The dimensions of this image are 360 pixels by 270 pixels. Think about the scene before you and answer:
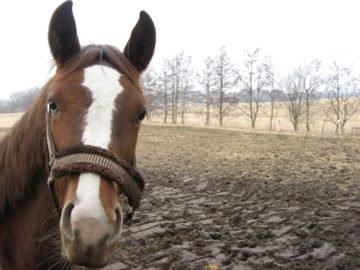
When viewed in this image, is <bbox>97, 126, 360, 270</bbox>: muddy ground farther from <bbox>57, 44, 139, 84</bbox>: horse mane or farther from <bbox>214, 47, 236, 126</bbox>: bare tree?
<bbox>214, 47, 236, 126</bbox>: bare tree

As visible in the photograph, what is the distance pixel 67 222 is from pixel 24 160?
1.11 metres

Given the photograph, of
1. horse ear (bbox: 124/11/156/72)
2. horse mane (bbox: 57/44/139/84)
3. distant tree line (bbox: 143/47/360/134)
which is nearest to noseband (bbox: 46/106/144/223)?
horse mane (bbox: 57/44/139/84)

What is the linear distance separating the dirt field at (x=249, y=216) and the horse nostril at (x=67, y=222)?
373cm

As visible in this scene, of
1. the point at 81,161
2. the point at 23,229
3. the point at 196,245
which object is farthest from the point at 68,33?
the point at 196,245

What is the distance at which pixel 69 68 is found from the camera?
262 cm

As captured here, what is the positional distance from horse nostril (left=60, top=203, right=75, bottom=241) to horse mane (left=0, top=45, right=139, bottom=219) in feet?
2.97

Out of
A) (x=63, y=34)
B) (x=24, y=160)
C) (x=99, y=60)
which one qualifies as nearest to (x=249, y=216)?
(x=24, y=160)

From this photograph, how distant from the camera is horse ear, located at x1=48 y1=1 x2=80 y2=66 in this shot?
2.64 meters

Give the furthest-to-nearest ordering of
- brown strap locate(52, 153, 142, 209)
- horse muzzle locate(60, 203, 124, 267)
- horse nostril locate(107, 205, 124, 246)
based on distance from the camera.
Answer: brown strap locate(52, 153, 142, 209), horse nostril locate(107, 205, 124, 246), horse muzzle locate(60, 203, 124, 267)

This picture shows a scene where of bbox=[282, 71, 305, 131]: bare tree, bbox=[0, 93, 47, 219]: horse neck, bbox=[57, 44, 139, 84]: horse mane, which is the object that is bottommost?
bbox=[0, 93, 47, 219]: horse neck

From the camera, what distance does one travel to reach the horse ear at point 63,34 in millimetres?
2639

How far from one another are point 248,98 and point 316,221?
37.4 metres

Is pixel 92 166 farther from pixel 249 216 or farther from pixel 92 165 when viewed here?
pixel 249 216

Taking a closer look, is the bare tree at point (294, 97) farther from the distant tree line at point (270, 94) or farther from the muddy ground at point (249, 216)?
the muddy ground at point (249, 216)
